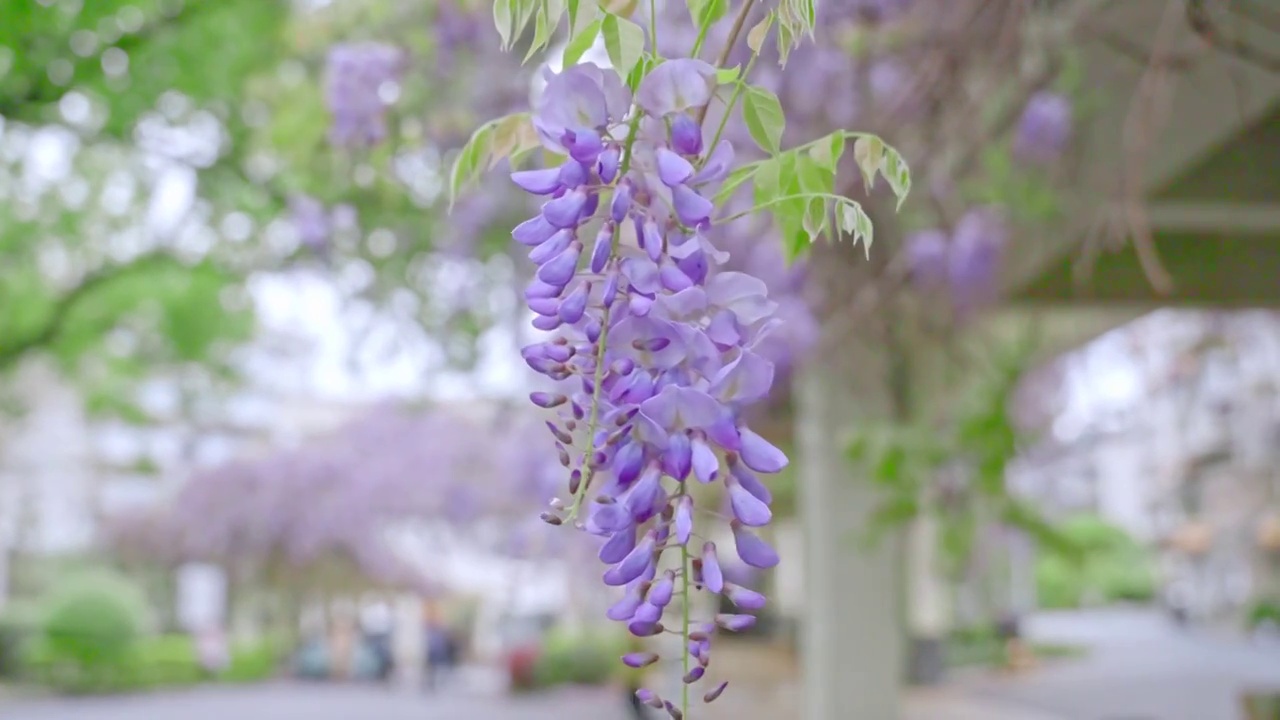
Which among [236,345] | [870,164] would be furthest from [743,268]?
[236,345]

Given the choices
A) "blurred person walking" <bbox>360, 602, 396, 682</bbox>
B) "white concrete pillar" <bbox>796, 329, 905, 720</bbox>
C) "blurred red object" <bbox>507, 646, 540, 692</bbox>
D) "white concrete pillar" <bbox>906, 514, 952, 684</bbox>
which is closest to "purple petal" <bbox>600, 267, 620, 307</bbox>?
"white concrete pillar" <bbox>796, 329, 905, 720</bbox>

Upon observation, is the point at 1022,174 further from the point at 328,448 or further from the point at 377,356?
the point at 328,448

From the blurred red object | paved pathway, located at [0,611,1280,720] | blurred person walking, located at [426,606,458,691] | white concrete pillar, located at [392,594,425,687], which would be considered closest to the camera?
paved pathway, located at [0,611,1280,720]

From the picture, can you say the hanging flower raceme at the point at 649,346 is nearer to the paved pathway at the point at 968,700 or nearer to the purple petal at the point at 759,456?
the purple petal at the point at 759,456

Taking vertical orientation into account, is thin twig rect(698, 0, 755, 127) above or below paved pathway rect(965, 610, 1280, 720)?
above

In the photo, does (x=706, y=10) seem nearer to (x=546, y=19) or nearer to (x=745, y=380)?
(x=546, y=19)

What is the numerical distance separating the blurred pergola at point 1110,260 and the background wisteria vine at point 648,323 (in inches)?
139

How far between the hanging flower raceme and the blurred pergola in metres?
3.54

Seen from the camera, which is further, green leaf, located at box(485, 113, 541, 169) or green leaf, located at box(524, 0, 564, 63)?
green leaf, located at box(485, 113, 541, 169)

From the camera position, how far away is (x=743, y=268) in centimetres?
521

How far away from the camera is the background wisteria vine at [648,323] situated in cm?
93

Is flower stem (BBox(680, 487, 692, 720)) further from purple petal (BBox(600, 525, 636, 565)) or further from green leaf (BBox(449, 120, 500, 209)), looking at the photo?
green leaf (BBox(449, 120, 500, 209))

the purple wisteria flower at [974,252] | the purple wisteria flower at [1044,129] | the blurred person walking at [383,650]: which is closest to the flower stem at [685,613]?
the purple wisteria flower at [1044,129]

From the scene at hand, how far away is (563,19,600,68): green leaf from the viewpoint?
1036 millimetres
